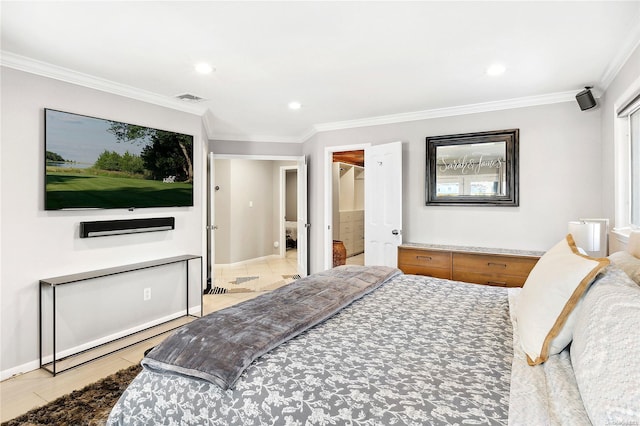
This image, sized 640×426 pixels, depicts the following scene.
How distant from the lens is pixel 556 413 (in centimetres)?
96

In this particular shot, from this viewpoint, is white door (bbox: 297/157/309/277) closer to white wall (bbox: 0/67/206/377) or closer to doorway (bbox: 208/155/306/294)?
doorway (bbox: 208/155/306/294)

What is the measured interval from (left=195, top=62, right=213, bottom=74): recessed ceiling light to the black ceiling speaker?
3376 mm

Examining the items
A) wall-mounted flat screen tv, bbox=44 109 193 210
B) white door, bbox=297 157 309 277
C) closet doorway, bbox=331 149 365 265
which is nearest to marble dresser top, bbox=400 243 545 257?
white door, bbox=297 157 309 277

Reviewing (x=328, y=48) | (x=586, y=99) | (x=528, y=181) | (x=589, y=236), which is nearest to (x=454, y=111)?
(x=528, y=181)

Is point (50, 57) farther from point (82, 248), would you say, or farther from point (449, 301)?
point (449, 301)

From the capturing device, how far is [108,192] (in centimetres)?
320

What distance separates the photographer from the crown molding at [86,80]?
2629 mm

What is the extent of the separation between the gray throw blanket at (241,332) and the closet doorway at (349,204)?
4918 mm

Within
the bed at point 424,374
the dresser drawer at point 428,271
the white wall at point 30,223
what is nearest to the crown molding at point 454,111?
the dresser drawer at point 428,271

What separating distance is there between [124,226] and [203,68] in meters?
1.64

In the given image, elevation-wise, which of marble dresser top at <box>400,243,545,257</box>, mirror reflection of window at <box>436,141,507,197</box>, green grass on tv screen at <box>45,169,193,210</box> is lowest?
marble dresser top at <box>400,243,545,257</box>

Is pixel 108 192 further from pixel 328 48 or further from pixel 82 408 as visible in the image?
pixel 328 48

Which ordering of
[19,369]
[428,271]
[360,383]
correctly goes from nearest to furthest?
[360,383] < [19,369] < [428,271]

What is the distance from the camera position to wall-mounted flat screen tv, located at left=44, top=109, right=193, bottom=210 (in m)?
2.86
